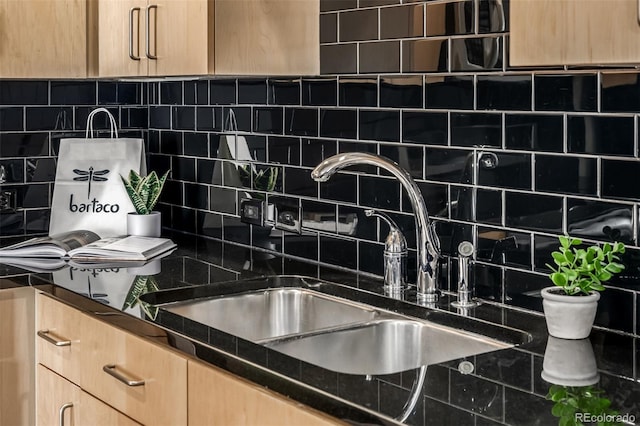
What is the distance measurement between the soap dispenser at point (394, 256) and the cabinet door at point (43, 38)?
1202 mm

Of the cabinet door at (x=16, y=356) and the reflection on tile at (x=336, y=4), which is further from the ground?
the reflection on tile at (x=336, y=4)

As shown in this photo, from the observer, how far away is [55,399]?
2502 millimetres

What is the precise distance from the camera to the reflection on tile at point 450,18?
2.22 metres

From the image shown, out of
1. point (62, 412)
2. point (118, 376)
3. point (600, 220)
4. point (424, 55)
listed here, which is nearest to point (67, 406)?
point (62, 412)

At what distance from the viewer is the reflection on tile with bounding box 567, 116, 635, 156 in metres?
1.89

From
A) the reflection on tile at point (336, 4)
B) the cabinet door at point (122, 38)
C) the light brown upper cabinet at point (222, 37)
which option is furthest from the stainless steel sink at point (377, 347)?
the cabinet door at point (122, 38)

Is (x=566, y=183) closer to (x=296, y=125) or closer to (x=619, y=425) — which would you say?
(x=619, y=425)

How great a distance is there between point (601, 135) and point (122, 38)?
4.85 feet

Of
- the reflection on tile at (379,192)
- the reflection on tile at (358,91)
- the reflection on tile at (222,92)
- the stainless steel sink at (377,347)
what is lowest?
A: the stainless steel sink at (377,347)

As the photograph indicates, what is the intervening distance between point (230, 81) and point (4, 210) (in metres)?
0.93

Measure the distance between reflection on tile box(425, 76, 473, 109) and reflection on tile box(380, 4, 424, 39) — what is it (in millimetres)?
129

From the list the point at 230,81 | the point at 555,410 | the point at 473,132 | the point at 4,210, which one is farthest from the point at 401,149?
the point at 4,210

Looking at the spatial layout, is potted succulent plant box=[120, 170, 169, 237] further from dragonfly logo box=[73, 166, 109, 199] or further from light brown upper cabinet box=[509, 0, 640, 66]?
light brown upper cabinet box=[509, 0, 640, 66]

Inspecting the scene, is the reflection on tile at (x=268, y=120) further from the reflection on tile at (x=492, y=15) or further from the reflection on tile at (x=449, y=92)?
the reflection on tile at (x=492, y=15)
